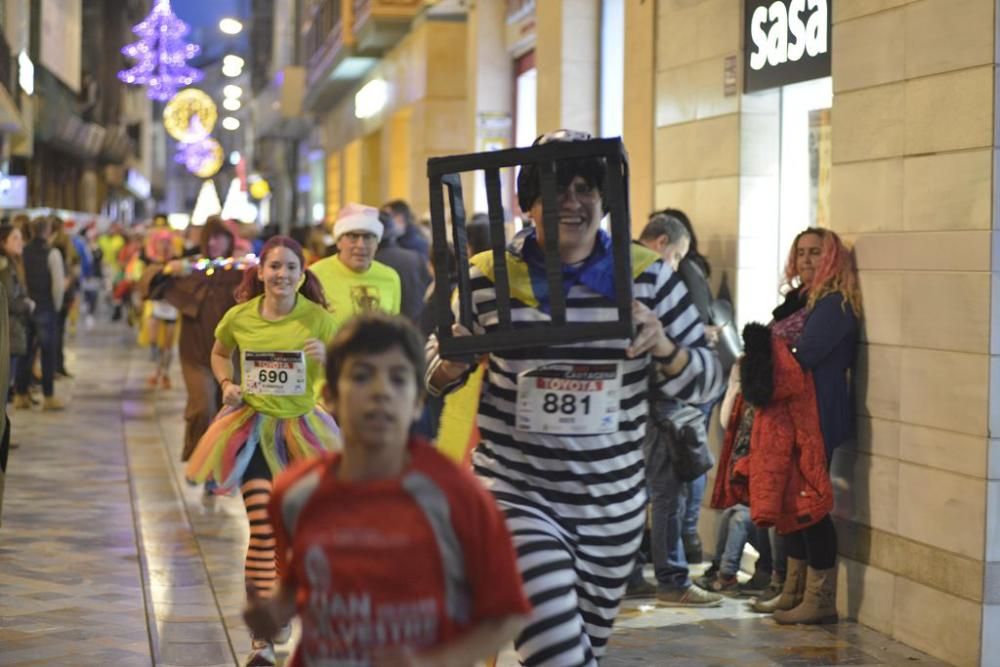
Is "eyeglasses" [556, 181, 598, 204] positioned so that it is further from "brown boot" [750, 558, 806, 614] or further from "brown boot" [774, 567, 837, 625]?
"brown boot" [750, 558, 806, 614]

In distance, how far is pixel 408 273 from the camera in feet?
40.8

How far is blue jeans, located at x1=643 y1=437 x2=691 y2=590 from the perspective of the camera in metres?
9.20

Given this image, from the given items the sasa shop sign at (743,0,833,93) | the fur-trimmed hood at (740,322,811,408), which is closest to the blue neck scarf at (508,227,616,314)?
the fur-trimmed hood at (740,322,811,408)

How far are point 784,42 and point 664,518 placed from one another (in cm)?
265

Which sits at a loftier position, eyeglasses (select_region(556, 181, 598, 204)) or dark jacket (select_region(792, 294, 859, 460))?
eyeglasses (select_region(556, 181, 598, 204))

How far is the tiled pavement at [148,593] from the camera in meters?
7.85

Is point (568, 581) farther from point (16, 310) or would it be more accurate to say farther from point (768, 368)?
point (16, 310)

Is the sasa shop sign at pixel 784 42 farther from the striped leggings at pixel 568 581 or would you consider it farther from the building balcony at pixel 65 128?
the building balcony at pixel 65 128

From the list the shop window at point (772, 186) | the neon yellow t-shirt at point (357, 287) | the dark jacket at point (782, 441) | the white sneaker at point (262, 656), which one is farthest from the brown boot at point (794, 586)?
the neon yellow t-shirt at point (357, 287)

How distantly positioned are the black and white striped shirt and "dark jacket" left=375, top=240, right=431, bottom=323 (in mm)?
7224

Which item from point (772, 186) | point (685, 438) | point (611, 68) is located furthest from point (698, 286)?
point (611, 68)

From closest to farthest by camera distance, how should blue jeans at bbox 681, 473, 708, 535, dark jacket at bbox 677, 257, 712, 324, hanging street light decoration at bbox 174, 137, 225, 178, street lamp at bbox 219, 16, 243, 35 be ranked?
dark jacket at bbox 677, 257, 712, 324 → blue jeans at bbox 681, 473, 708, 535 → street lamp at bbox 219, 16, 243, 35 → hanging street light decoration at bbox 174, 137, 225, 178

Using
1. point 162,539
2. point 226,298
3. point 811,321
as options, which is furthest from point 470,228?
point 811,321

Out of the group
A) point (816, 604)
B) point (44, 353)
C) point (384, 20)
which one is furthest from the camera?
point (384, 20)
